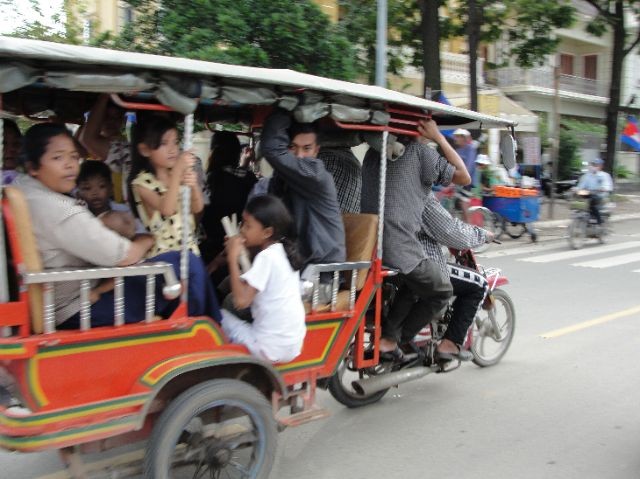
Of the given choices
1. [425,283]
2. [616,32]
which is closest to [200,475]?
[425,283]

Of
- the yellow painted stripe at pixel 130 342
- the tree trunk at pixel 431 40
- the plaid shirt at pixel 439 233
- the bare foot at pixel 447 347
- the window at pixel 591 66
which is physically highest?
the window at pixel 591 66

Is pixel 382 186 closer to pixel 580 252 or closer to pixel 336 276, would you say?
pixel 336 276

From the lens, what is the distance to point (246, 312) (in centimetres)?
328

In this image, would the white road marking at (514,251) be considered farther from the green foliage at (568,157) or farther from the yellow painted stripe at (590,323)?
the green foliage at (568,157)

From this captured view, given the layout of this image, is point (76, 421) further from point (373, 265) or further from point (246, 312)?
point (373, 265)

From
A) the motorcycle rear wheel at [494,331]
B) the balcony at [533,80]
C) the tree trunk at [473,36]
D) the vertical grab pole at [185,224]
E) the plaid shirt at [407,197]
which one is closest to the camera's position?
the vertical grab pole at [185,224]

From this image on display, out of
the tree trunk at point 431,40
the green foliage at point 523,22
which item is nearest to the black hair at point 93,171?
the tree trunk at point 431,40

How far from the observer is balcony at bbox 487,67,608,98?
25.9 meters

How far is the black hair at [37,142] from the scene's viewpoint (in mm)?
2590

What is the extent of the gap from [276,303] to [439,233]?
4.81 feet

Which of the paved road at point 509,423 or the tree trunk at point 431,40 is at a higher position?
the tree trunk at point 431,40

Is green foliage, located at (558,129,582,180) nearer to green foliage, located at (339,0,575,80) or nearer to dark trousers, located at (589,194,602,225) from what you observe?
green foliage, located at (339,0,575,80)

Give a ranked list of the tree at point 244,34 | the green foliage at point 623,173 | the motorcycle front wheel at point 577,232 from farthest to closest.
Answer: the green foliage at point 623,173
the motorcycle front wheel at point 577,232
the tree at point 244,34

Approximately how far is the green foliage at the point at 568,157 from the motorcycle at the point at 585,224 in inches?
439
